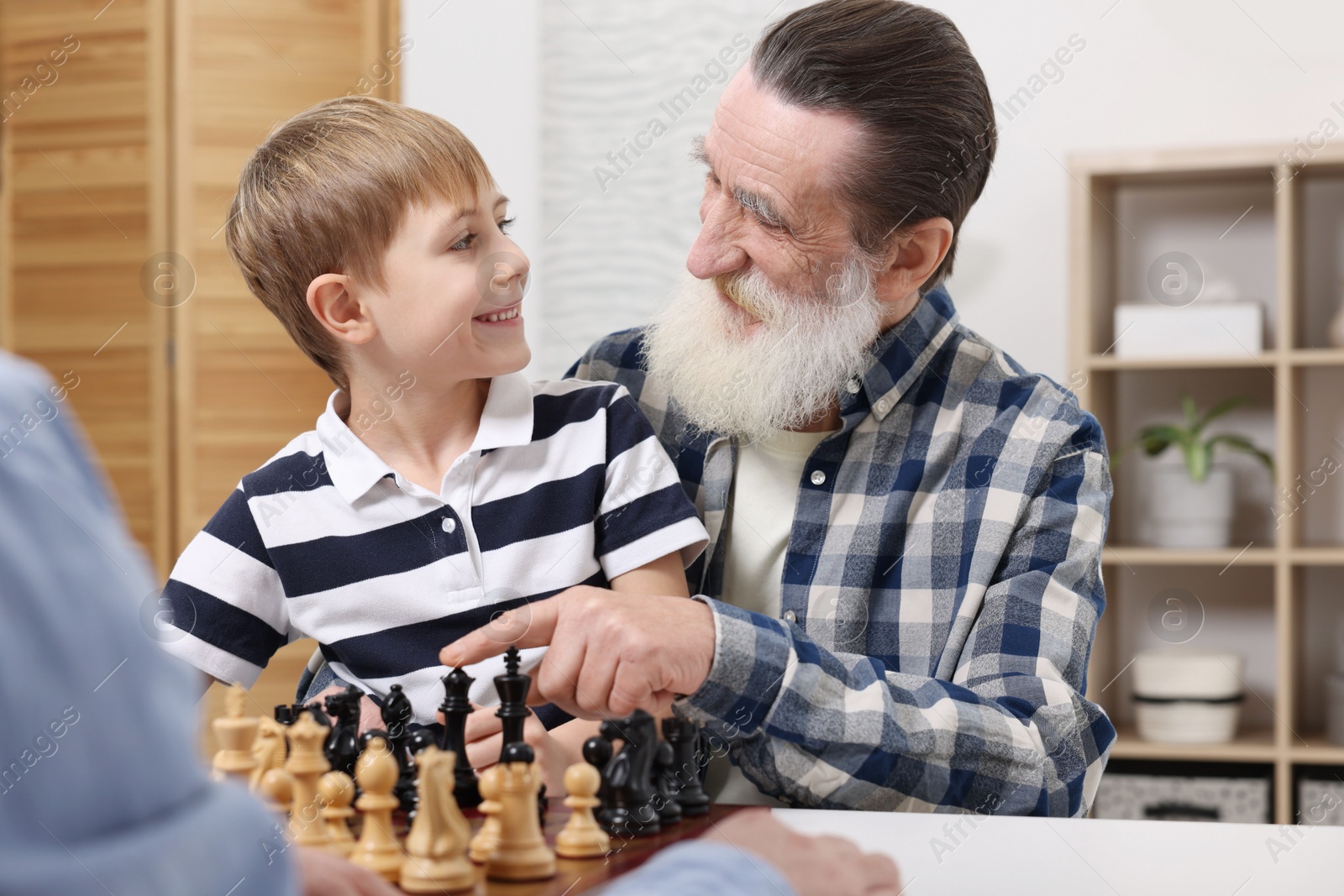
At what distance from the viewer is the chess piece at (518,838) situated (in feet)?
2.39

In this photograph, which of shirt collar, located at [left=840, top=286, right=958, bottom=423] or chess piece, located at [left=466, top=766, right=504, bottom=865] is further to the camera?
shirt collar, located at [left=840, top=286, right=958, bottom=423]

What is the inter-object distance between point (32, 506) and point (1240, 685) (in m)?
3.07

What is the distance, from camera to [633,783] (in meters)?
0.82

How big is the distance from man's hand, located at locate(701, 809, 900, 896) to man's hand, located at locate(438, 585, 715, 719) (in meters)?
0.31

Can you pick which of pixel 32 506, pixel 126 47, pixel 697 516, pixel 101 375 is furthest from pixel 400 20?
pixel 32 506

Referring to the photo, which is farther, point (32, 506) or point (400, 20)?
point (400, 20)

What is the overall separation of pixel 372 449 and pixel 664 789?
23.1 inches

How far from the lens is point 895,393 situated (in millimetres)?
1425

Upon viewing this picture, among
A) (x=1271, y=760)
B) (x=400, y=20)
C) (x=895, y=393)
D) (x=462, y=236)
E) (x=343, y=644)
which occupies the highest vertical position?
(x=400, y=20)

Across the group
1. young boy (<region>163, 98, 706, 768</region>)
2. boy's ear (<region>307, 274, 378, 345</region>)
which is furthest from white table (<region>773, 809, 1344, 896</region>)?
boy's ear (<region>307, 274, 378, 345</region>)

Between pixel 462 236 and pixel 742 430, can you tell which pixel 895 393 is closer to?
pixel 742 430

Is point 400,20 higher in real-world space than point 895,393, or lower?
higher

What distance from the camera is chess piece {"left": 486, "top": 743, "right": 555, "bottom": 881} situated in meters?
0.73

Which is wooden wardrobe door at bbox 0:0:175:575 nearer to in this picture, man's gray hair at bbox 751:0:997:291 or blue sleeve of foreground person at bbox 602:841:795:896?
man's gray hair at bbox 751:0:997:291
